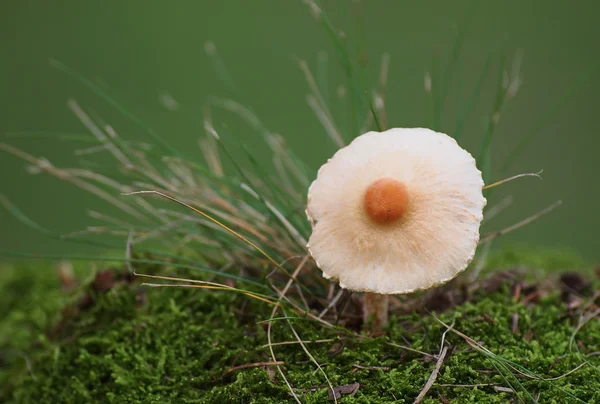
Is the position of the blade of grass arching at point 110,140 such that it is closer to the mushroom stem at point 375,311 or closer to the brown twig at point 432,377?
the mushroom stem at point 375,311

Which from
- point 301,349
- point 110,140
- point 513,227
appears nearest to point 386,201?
point 301,349

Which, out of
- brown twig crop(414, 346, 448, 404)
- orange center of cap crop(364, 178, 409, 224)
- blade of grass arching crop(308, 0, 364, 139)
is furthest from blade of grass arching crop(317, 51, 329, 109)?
brown twig crop(414, 346, 448, 404)

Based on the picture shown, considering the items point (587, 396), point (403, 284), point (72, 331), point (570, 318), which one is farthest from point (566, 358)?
point (72, 331)

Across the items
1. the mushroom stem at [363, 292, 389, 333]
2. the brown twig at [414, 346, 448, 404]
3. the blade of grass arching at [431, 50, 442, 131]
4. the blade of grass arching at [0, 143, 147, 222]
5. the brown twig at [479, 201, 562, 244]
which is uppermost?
the blade of grass arching at [0, 143, 147, 222]

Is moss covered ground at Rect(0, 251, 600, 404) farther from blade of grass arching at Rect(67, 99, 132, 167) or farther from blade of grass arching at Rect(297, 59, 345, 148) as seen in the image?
blade of grass arching at Rect(297, 59, 345, 148)

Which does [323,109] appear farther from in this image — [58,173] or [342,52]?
[58,173]

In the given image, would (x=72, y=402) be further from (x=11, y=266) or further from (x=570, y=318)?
(x=570, y=318)
